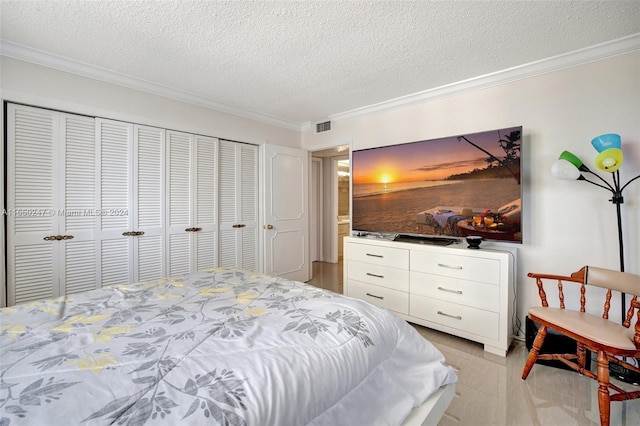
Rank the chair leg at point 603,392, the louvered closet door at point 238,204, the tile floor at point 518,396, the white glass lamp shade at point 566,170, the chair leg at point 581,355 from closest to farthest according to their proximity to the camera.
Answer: the chair leg at point 603,392
the tile floor at point 518,396
the chair leg at point 581,355
the white glass lamp shade at point 566,170
the louvered closet door at point 238,204

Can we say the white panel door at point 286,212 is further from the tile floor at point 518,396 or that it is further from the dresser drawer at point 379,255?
the tile floor at point 518,396

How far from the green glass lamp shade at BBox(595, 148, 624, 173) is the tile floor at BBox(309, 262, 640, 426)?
1491mm

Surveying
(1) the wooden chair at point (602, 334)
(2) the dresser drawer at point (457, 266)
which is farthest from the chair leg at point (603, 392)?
(2) the dresser drawer at point (457, 266)

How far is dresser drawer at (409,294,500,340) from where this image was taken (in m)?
2.33

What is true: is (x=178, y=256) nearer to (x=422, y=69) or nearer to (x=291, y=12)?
(x=291, y=12)

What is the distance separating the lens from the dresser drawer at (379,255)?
283 cm

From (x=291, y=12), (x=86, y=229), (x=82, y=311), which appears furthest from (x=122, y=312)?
(x=291, y=12)

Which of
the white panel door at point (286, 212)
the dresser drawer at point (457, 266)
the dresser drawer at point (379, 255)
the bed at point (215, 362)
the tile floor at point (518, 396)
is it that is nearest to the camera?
the bed at point (215, 362)

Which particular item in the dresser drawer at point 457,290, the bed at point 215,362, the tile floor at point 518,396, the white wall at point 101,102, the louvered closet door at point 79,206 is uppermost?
the white wall at point 101,102

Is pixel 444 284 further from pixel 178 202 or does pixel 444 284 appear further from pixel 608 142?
pixel 178 202

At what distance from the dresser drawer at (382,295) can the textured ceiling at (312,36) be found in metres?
2.14

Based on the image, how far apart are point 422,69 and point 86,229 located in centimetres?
339

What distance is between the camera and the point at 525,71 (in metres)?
2.47

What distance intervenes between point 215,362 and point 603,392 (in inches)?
80.4
